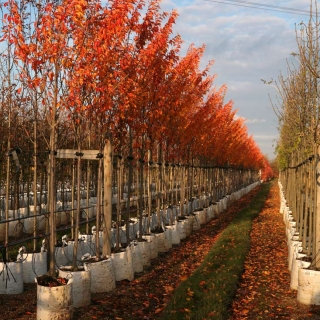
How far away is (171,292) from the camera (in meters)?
8.06

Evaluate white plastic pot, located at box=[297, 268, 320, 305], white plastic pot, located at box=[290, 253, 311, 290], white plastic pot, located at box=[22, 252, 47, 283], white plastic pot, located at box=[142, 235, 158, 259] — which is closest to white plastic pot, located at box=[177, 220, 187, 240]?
white plastic pot, located at box=[142, 235, 158, 259]

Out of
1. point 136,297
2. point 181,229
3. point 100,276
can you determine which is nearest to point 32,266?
point 100,276

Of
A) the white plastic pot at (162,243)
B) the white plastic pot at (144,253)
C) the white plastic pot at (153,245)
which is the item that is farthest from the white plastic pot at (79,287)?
the white plastic pot at (162,243)

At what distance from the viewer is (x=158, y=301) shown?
7.49 m

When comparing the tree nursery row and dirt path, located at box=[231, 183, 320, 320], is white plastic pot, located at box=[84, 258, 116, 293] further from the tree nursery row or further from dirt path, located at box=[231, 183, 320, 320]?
dirt path, located at box=[231, 183, 320, 320]

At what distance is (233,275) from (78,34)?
551 cm

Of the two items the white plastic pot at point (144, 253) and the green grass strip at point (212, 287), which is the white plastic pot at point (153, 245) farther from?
the green grass strip at point (212, 287)

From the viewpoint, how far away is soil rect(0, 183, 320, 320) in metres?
6.71

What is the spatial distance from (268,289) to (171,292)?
6.13ft

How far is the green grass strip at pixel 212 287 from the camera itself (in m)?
6.70

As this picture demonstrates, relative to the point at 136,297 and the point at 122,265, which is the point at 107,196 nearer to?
the point at 122,265

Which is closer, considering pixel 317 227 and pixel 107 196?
pixel 317 227

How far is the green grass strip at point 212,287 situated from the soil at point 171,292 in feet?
0.60

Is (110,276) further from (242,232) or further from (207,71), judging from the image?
(207,71)
